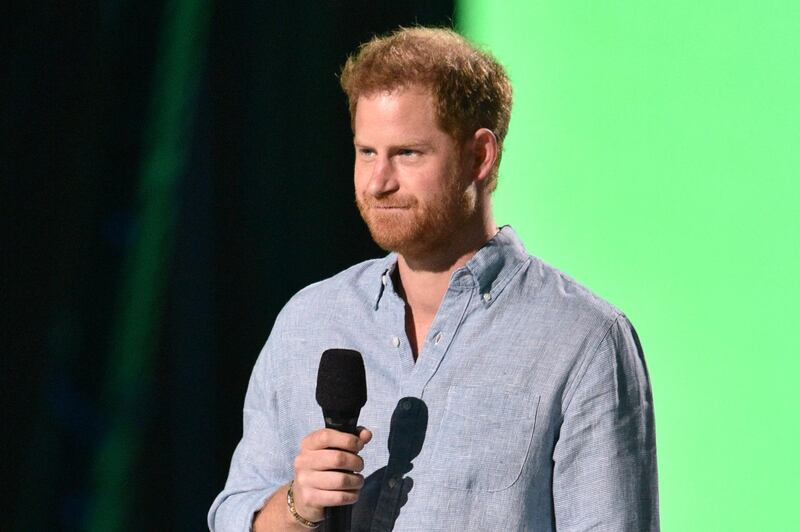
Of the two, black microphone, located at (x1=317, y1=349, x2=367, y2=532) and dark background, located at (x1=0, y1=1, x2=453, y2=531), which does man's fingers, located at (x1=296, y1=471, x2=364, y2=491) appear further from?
dark background, located at (x1=0, y1=1, x2=453, y2=531)

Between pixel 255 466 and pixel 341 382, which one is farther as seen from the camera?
pixel 255 466

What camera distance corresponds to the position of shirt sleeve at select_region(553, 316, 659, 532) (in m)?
1.57

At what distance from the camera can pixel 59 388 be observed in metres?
2.23

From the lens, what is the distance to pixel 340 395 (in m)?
1.46

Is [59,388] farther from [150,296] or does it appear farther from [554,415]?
[554,415]

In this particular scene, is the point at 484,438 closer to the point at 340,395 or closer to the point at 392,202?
the point at 340,395

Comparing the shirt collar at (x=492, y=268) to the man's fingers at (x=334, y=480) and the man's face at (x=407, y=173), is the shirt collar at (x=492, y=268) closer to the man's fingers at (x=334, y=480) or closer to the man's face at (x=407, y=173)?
the man's face at (x=407, y=173)

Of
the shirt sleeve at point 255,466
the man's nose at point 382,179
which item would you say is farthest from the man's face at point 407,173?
the shirt sleeve at point 255,466

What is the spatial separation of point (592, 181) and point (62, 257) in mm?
1167

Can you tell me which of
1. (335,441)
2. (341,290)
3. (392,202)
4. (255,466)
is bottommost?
(255,466)

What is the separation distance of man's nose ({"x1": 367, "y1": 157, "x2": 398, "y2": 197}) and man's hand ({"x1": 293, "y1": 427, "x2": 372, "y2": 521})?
1.23ft

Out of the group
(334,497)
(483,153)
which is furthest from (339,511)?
(483,153)

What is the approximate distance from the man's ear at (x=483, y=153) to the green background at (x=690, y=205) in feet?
2.47

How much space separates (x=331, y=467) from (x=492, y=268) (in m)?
0.46
